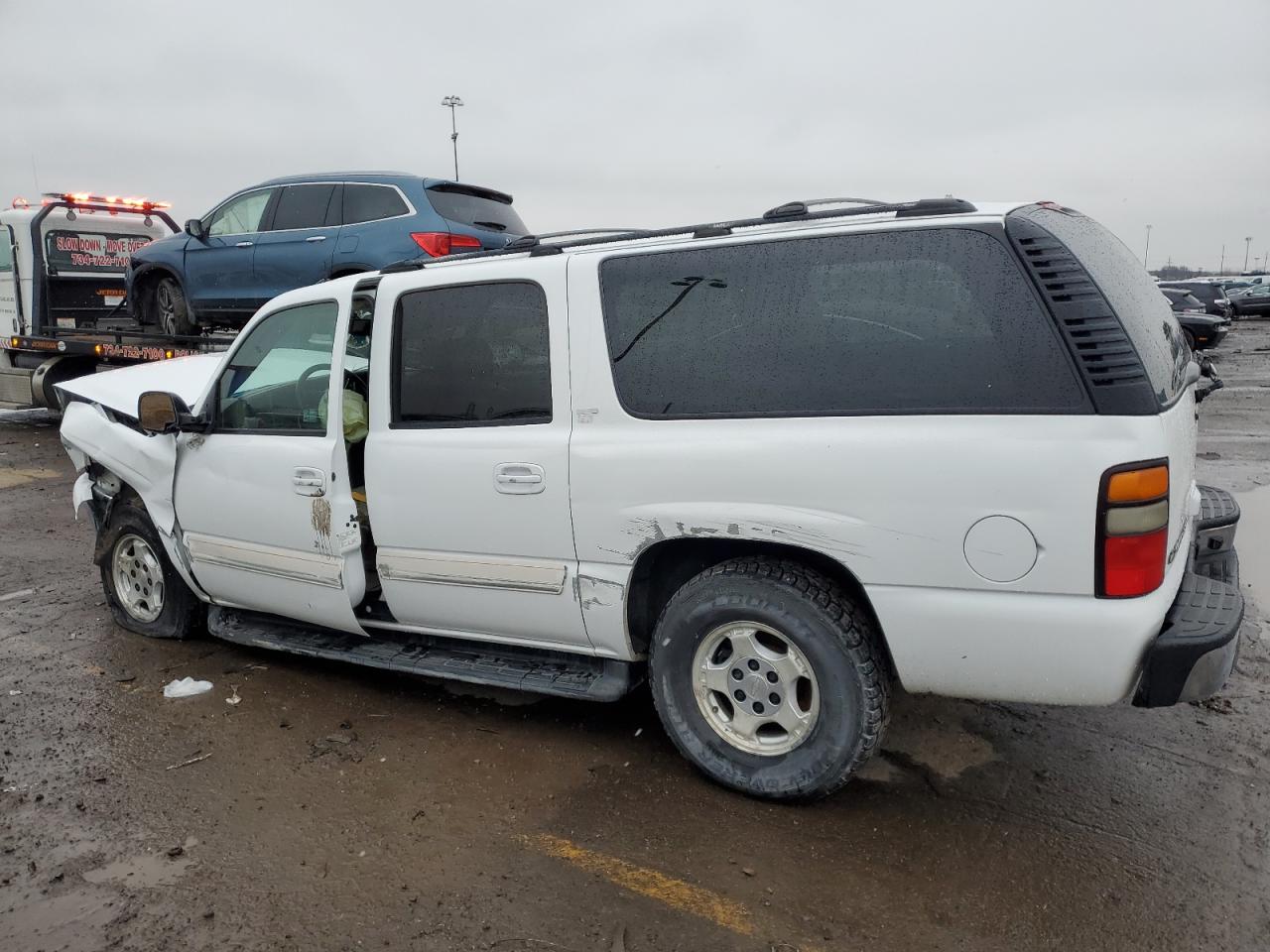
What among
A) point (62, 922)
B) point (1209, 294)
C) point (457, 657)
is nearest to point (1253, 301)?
point (1209, 294)

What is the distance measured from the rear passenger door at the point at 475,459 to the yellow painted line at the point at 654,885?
756 mm

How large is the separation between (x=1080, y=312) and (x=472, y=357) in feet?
6.96

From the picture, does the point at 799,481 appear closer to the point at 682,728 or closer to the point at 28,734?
the point at 682,728

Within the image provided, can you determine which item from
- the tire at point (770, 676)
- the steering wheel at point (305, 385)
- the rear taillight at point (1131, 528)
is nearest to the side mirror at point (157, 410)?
the steering wheel at point (305, 385)

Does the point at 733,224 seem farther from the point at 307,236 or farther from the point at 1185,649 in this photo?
the point at 307,236

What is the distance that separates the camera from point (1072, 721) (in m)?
3.85

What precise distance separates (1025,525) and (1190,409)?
3.64ft

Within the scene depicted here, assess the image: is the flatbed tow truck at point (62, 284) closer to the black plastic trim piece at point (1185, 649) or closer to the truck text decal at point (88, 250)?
the truck text decal at point (88, 250)

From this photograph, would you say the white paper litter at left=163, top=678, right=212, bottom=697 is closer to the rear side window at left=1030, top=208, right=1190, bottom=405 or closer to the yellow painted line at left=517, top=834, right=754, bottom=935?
the yellow painted line at left=517, top=834, right=754, bottom=935

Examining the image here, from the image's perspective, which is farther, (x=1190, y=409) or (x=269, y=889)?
(x=1190, y=409)

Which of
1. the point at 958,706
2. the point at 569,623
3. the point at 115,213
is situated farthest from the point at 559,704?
the point at 115,213

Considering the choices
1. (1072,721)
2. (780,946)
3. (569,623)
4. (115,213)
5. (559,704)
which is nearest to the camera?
(780,946)

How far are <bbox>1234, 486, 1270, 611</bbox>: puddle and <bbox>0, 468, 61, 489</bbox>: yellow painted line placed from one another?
32.8ft

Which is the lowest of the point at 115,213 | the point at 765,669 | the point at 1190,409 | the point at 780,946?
the point at 780,946
